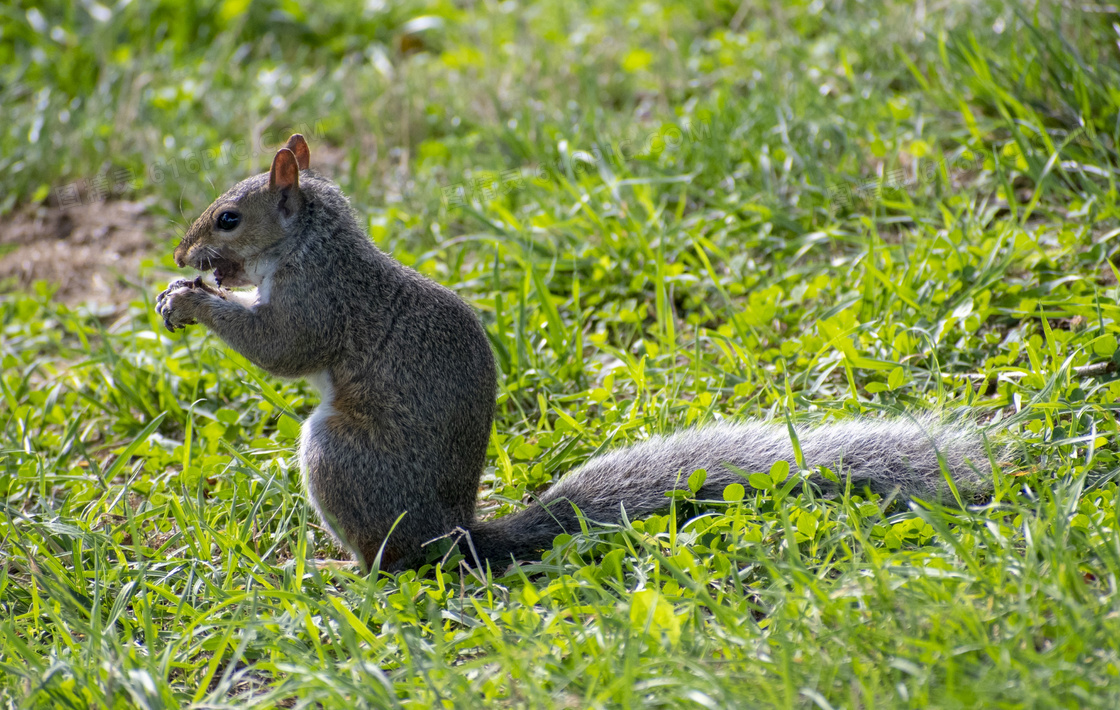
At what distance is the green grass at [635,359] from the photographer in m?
1.89

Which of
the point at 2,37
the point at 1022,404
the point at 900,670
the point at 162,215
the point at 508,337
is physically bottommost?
the point at 1022,404

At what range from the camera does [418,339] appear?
266cm

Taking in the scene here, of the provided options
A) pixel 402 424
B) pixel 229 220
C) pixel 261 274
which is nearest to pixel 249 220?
pixel 229 220

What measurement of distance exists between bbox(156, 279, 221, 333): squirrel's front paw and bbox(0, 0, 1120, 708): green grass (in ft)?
1.10

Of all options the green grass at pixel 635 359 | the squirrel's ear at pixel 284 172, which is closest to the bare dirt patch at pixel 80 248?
the green grass at pixel 635 359

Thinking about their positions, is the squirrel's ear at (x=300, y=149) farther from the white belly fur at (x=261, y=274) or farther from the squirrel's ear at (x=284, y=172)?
the white belly fur at (x=261, y=274)

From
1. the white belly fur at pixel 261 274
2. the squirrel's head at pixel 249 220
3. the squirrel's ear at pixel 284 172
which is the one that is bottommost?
the white belly fur at pixel 261 274

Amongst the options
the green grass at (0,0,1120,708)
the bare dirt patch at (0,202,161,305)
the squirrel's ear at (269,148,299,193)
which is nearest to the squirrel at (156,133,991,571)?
the squirrel's ear at (269,148,299,193)

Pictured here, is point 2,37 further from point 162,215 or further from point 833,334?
point 833,334

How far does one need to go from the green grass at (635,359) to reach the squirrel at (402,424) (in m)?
0.12

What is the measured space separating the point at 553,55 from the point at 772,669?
14.4ft

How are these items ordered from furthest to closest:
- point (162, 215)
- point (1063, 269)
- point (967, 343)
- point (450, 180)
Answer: point (162, 215), point (450, 180), point (1063, 269), point (967, 343)

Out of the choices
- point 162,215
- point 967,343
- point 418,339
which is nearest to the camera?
point 418,339

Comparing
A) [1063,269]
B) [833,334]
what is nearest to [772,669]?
[833,334]
